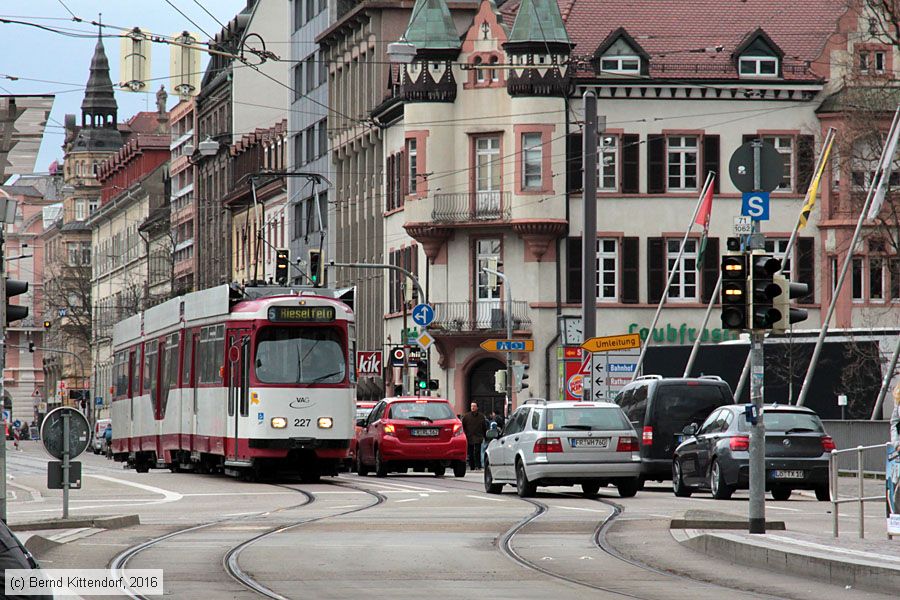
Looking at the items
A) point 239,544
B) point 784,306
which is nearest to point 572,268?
point 784,306

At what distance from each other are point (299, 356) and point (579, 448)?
6568mm

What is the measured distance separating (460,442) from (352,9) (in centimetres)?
4500

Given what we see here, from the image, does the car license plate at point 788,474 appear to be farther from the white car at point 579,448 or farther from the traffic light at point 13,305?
the traffic light at point 13,305

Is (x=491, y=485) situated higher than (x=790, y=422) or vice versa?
(x=790, y=422)

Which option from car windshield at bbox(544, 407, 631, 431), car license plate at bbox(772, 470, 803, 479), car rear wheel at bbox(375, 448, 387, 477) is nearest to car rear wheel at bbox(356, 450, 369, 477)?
car rear wheel at bbox(375, 448, 387, 477)

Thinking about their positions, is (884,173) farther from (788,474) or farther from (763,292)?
(763,292)

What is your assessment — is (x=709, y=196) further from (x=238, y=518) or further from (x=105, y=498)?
(x=238, y=518)

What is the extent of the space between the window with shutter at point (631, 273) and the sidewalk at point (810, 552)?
44452mm

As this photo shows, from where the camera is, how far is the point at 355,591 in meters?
14.8

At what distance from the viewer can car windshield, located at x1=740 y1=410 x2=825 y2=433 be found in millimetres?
29312

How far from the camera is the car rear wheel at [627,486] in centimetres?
2970

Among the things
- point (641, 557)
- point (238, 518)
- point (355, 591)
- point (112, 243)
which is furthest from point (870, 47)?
point (112, 243)

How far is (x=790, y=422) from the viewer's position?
29.5 meters

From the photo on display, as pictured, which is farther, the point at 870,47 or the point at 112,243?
the point at 112,243
